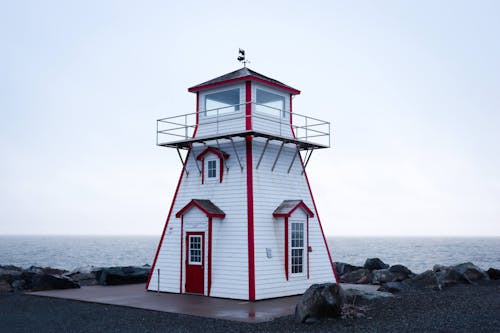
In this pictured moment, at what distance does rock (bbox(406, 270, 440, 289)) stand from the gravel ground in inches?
128

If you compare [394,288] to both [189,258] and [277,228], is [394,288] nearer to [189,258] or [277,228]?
[277,228]

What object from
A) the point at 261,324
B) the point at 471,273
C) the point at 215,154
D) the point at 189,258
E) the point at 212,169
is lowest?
the point at 261,324

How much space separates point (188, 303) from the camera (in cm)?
1747

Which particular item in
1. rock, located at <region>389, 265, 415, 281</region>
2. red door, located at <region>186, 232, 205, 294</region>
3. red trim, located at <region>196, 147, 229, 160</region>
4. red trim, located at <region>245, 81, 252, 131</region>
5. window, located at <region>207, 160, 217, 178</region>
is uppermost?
red trim, located at <region>245, 81, 252, 131</region>

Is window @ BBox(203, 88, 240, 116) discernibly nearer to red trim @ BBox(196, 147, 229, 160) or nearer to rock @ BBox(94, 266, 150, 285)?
red trim @ BBox(196, 147, 229, 160)

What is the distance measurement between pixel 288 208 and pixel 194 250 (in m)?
3.70

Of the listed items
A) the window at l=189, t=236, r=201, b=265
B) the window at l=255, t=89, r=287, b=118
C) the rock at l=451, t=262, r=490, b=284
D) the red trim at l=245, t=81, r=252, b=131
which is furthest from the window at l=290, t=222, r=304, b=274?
the rock at l=451, t=262, r=490, b=284

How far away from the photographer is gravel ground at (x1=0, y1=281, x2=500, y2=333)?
44.4ft

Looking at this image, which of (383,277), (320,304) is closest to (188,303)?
(320,304)

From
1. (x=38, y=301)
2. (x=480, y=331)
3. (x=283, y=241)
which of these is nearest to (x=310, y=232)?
(x=283, y=241)

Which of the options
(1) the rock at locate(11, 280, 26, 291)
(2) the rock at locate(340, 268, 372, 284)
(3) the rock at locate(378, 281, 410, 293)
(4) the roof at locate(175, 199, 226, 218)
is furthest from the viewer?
(2) the rock at locate(340, 268, 372, 284)

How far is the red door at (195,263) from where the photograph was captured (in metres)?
19.4

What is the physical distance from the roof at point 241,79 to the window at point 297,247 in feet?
17.0

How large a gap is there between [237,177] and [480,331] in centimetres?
939
